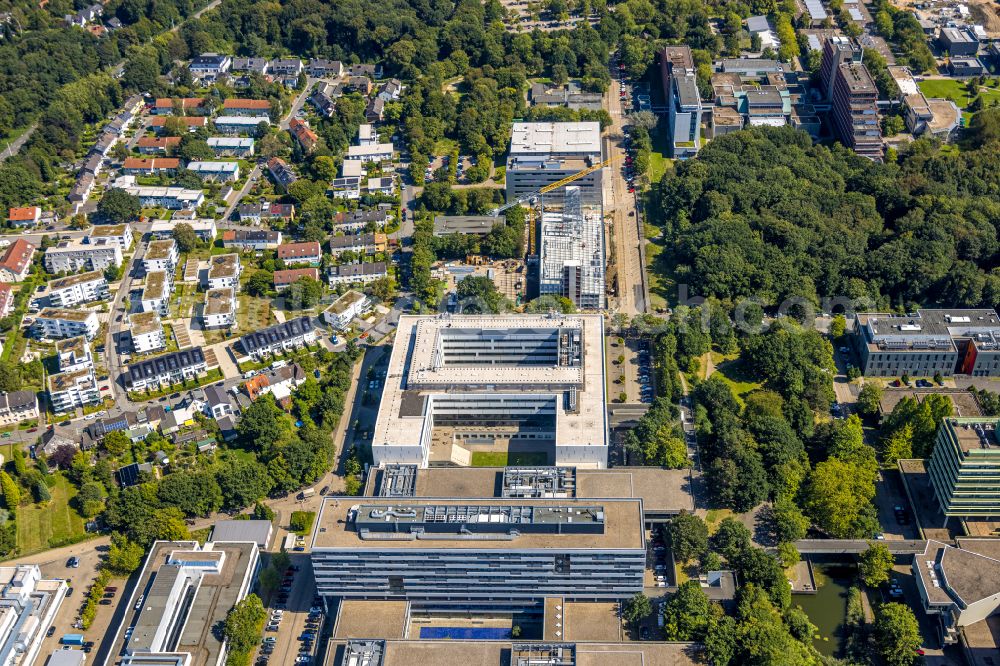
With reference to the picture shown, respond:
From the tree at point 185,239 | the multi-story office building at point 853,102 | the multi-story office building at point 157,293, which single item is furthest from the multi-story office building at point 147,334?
the multi-story office building at point 853,102

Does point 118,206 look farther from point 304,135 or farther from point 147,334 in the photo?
point 147,334

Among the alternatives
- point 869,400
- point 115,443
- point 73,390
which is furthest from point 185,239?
point 869,400

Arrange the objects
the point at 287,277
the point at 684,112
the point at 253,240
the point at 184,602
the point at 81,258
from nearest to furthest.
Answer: the point at 184,602 → the point at 287,277 → the point at 81,258 → the point at 253,240 → the point at 684,112

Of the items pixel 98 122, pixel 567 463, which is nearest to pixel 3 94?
pixel 98 122

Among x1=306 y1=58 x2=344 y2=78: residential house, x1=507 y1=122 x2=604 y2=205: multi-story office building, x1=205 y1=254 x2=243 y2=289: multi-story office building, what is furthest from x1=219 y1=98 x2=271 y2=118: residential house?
x1=507 y1=122 x2=604 y2=205: multi-story office building

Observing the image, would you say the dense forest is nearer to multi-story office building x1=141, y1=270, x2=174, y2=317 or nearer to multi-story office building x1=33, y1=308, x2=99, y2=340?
multi-story office building x1=141, y1=270, x2=174, y2=317
